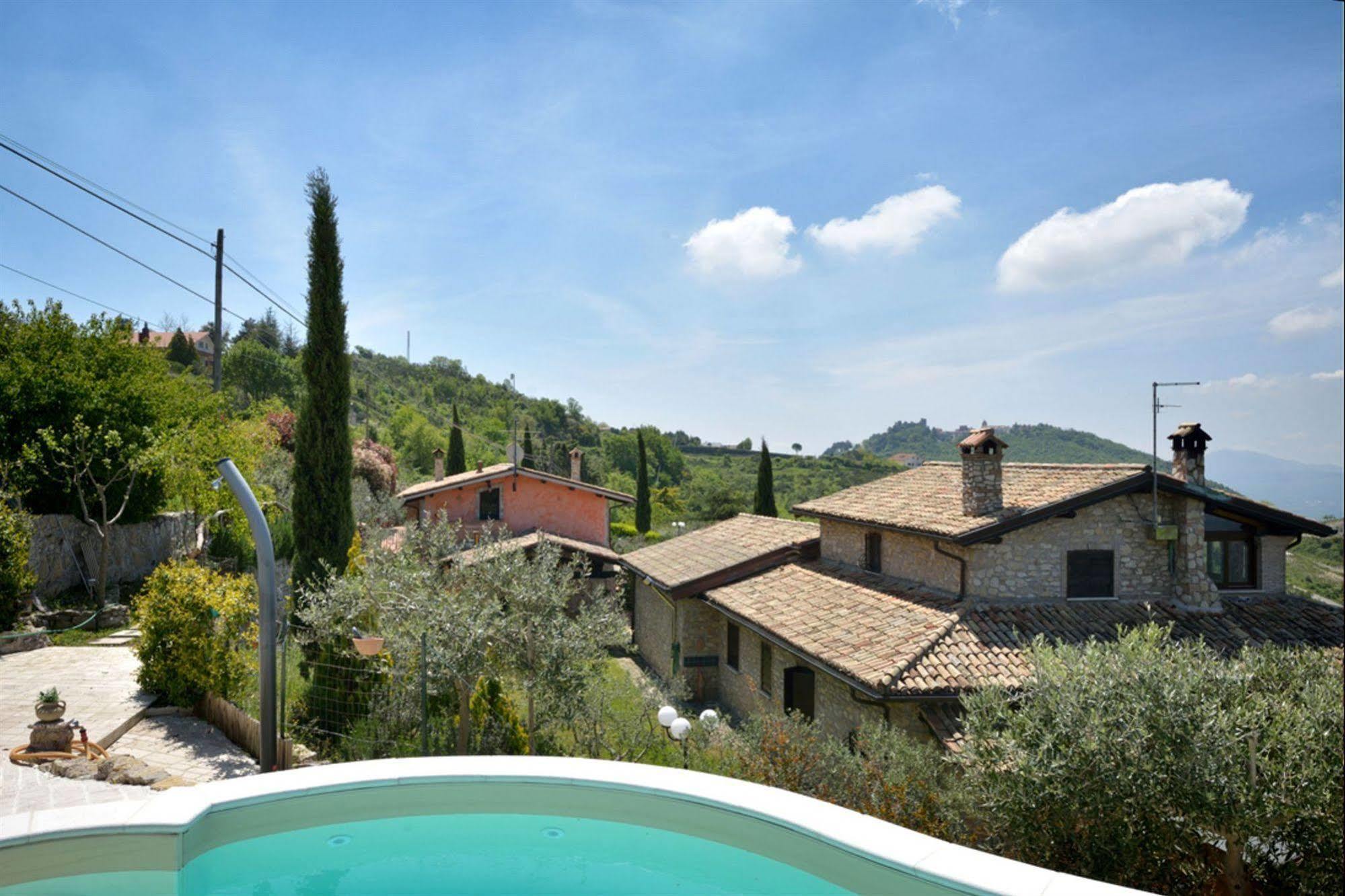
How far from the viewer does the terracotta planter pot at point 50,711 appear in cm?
847

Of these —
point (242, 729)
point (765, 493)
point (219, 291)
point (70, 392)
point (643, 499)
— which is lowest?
point (242, 729)

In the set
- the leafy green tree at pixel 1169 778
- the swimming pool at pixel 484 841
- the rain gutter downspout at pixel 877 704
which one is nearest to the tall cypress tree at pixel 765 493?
the rain gutter downspout at pixel 877 704

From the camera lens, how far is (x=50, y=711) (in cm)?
850

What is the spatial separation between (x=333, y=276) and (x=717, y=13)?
28.5 ft

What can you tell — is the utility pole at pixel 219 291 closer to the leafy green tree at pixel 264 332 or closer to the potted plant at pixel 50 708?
the potted plant at pixel 50 708

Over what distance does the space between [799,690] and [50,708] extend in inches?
477

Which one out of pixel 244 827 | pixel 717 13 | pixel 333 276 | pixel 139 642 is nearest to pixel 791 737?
pixel 244 827

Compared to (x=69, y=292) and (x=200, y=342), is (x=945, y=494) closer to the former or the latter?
(x=69, y=292)

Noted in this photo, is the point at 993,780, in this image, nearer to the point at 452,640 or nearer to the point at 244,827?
the point at 452,640

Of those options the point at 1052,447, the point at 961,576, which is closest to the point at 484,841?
the point at 961,576

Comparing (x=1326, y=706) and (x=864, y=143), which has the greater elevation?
(x=864, y=143)

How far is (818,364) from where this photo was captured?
31.5 metres

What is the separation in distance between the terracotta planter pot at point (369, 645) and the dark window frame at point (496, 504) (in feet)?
59.3

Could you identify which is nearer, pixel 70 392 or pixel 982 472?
pixel 982 472
